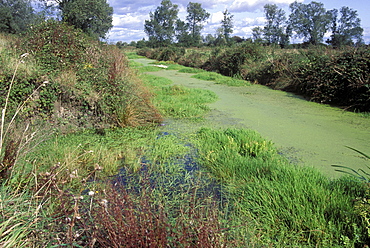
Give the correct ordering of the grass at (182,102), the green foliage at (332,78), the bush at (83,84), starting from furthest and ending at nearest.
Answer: the green foliage at (332,78)
the grass at (182,102)
the bush at (83,84)

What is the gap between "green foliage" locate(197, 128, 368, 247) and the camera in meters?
2.14

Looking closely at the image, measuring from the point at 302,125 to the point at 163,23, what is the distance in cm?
5841

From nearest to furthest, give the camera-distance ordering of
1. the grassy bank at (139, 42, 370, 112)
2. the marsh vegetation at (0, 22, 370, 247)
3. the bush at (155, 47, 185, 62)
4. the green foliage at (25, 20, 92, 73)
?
the marsh vegetation at (0, 22, 370, 247) → the green foliage at (25, 20, 92, 73) → the grassy bank at (139, 42, 370, 112) → the bush at (155, 47, 185, 62)

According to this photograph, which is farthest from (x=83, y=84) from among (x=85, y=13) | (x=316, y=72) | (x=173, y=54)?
(x=173, y=54)

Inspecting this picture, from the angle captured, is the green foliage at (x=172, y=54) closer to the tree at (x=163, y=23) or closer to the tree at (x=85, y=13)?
the tree at (x=85, y=13)

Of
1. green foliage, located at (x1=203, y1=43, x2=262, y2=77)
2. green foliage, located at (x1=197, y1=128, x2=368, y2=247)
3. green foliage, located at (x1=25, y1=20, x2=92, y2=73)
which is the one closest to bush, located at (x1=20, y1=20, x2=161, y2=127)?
green foliage, located at (x1=25, y1=20, x2=92, y2=73)

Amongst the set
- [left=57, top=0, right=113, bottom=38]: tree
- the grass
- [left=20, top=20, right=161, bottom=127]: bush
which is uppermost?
[left=57, top=0, right=113, bottom=38]: tree

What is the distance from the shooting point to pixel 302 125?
538 cm

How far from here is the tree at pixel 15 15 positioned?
2183cm

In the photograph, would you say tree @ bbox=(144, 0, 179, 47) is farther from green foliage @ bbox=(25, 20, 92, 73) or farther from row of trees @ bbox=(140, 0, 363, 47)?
green foliage @ bbox=(25, 20, 92, 73)

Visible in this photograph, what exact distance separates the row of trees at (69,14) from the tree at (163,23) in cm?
3439

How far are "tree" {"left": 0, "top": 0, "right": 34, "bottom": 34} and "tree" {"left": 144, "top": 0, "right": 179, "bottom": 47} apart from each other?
3411cm

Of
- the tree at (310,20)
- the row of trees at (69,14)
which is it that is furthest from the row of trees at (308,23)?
the row of trees at (69,14)

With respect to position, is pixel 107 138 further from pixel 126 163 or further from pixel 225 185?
pixel 225 185
